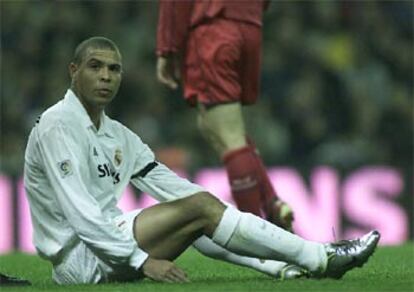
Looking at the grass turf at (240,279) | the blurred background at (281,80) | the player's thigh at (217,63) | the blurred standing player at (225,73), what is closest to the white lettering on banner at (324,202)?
the blurred background at (281,80)

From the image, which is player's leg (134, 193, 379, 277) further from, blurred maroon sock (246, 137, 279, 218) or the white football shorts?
blurred maroon sock (246, 137, 279, 218)

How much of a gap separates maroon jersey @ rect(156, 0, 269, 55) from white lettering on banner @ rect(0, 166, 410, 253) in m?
3.11

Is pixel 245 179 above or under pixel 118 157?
under

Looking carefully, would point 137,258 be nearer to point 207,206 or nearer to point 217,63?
point 207,206

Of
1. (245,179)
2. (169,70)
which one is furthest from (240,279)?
Answer: (169,70)

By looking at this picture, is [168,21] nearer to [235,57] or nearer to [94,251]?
[235,57]

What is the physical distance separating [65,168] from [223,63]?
2.43 metres

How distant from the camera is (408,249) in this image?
8.84 meters

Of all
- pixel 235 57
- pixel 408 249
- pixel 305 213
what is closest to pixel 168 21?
pixel 235 57

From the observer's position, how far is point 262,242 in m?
5.90

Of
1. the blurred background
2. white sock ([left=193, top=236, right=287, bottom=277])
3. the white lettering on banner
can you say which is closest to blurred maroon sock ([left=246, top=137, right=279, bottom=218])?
white sock ([left=193, top=236, right=287, bottom=277])

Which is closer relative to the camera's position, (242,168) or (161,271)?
(161,271)

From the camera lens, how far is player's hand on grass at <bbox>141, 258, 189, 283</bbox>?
584 cm

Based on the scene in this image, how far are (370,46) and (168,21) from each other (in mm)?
5867
